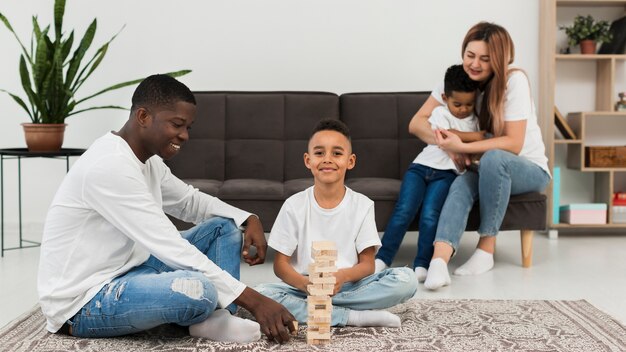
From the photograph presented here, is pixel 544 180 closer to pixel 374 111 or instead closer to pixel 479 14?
pixel 374 111

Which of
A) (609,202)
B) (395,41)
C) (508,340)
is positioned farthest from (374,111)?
(508,340)

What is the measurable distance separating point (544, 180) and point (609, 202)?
1.16 meters

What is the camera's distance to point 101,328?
79.1 inches

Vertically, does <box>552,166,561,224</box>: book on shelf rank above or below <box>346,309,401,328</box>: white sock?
above

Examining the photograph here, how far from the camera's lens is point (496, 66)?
10.5 ft

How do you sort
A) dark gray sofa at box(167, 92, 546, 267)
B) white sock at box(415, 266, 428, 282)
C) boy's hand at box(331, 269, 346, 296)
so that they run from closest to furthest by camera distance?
boy's hand at box(331, 269, 346, 296)
white sock at box(415, 266, 428, 282)
dark gray sofa at box(167, 92, 546, 267)

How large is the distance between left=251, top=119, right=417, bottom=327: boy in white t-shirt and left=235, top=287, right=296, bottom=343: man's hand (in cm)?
28

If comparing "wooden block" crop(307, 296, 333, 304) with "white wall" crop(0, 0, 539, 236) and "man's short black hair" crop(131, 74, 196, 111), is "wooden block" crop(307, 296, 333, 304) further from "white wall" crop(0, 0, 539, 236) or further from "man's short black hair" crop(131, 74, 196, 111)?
"white wall" crop(0, 0, 539, 236)

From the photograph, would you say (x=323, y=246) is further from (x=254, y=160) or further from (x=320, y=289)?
(x=254, y=160)

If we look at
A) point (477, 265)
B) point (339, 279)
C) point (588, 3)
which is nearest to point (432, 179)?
point (477, 265)

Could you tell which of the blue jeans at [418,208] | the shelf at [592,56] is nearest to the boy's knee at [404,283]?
the blue jeans at [418,208]

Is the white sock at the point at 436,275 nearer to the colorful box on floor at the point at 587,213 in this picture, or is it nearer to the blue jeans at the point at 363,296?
the blue jeans at the point at 363,296

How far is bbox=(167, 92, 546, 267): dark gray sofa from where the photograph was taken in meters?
3.81

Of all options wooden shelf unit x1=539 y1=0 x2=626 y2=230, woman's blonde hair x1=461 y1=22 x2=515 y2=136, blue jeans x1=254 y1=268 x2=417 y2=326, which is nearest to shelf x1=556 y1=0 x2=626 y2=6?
wooden shelf unit x1=539 y1=0 x2=626 y2=230
